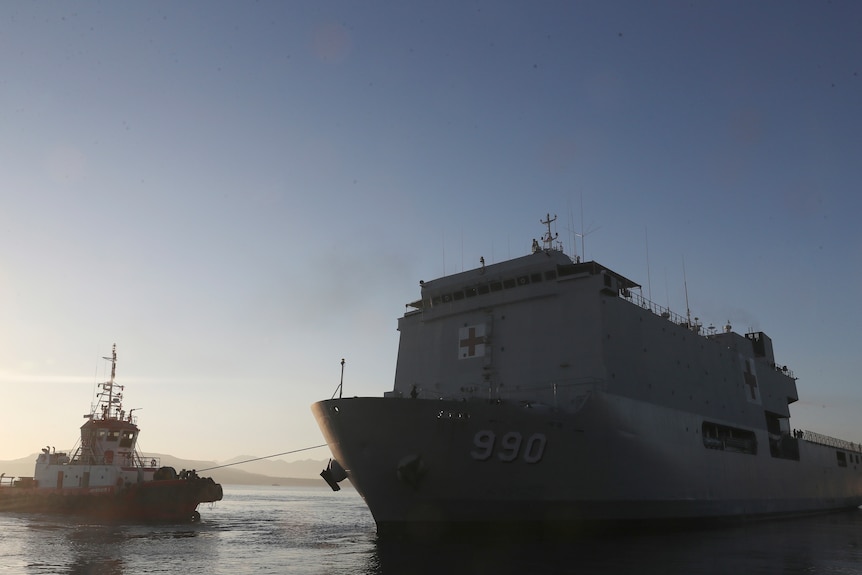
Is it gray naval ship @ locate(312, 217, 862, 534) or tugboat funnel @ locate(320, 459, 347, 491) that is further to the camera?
tugboat funnel @ locate(320, 459, 347, 491)

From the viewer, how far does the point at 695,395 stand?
76.6ft

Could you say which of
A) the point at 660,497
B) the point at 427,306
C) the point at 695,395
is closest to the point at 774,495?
the point at 695,395

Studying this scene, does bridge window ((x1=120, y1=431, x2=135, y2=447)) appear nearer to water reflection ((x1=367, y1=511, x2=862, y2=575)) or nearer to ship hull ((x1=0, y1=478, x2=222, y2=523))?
ship hull ((x1=0, y1=478, x2=222, y2=523))

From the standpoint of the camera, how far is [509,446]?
53.1ft

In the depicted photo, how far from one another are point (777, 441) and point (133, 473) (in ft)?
102

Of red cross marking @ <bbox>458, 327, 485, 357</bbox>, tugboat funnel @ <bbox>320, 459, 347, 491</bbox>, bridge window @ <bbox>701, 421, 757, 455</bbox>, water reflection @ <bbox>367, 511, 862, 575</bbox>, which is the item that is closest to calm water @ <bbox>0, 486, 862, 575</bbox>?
water reflection @ <bbox>367, 511, 862, 575</bbox>

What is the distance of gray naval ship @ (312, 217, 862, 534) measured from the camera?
16.2 metres

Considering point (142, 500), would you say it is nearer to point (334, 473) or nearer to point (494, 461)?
point (334, 473)

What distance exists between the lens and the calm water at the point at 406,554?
12461mm

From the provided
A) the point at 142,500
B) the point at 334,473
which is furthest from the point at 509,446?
the point at 142,500

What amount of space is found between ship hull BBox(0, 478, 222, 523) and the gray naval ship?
12.6 metres

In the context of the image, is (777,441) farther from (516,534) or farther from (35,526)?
(35,526)

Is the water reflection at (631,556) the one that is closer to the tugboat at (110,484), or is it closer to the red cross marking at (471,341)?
the red cross marking at (471,341)

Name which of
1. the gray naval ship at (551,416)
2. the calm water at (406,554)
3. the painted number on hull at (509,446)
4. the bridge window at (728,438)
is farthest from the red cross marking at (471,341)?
the bridge window at (728,438)
